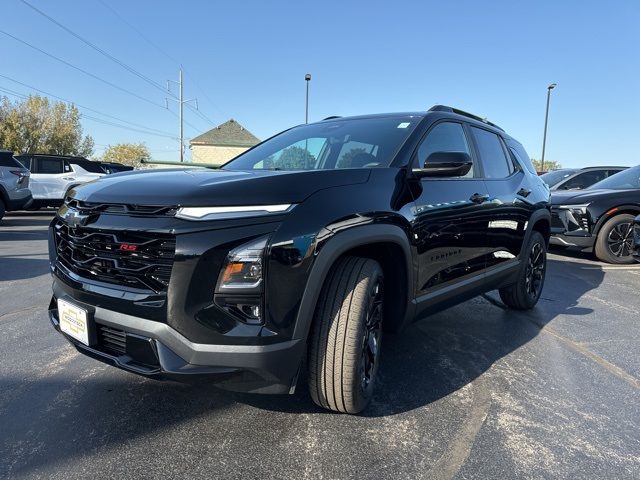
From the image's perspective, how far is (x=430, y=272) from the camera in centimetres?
278

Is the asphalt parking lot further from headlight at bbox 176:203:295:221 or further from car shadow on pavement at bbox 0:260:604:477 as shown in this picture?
headlight at bbox 176:203:295:221

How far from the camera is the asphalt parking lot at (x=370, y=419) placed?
2.01m

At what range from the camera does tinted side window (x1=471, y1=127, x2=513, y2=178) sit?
12.1 ft

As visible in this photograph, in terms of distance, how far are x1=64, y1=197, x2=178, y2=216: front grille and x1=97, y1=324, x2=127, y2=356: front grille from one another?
525 millimetres

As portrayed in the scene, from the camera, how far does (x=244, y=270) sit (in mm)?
1837

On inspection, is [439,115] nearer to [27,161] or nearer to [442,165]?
[442,165]

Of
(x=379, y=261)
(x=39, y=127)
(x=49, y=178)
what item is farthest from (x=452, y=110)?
(x=39, y=127)

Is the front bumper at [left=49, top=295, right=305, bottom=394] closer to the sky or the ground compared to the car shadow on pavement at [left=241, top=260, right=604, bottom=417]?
closer to the sky

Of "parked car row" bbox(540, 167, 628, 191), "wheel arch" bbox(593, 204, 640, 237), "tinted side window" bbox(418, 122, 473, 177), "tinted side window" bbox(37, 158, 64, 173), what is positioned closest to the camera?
"tinted side window" bbox(418, 122, 473, 177)

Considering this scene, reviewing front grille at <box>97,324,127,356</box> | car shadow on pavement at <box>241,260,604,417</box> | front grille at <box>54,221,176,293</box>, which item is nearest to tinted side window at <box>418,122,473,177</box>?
car shadow on pavement at <box>241,260,604,417</box>

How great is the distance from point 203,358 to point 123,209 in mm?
757

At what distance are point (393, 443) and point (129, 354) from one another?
4.30ft

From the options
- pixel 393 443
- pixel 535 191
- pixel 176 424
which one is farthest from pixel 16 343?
pixel 535 191

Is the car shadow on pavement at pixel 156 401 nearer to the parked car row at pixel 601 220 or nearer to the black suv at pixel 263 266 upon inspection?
the black suv at pixel 263 266
